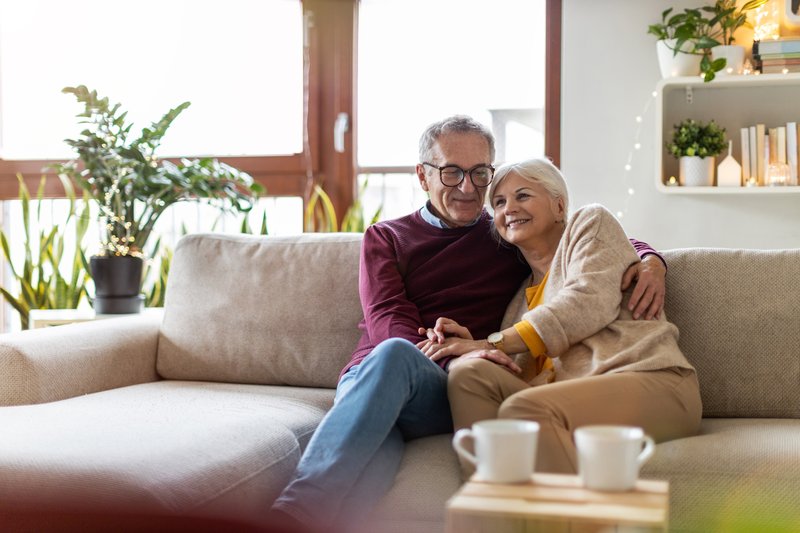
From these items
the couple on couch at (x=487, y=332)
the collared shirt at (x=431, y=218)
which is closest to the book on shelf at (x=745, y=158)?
the couple on couch at (x=487, y=332)

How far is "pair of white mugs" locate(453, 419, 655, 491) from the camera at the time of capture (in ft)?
3.21

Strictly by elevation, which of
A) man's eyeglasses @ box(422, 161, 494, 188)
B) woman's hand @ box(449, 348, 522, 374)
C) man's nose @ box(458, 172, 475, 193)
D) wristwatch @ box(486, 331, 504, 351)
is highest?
man's eyeglasses @ box(422, 161, 494, 188)

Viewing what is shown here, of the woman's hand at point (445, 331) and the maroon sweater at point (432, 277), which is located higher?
the maroon sweater at point (432, 277)

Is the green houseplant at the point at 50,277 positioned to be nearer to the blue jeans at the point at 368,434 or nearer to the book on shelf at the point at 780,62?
the blue jeans at the point at 368,434

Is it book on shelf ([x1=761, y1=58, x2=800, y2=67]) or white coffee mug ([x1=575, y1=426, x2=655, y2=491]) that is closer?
white coffee mug ([x1=575, y1=426, x2=655, y2=491])

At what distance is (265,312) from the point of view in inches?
96.2

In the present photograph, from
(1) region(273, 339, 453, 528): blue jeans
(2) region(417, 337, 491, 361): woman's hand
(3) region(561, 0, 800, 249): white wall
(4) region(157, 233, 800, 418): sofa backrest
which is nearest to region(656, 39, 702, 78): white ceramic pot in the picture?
(3) region(561, 0, 800, 249): white wall

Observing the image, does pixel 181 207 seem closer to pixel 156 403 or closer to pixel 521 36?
pixel 521 36

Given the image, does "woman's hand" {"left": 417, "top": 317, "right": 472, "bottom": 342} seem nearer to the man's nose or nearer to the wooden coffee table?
the man's nose

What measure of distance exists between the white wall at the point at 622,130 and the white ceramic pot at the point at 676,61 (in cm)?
14

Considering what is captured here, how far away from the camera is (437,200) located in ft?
7.45

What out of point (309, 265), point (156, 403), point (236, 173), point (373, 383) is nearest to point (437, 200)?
point (309, 265)

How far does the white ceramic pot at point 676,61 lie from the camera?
3.21 metres

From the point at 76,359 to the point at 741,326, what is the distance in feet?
5.35
